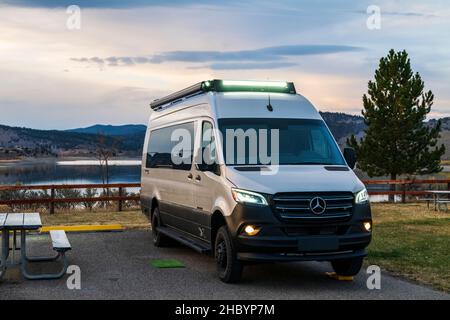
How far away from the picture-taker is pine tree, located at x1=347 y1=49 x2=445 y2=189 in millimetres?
39250

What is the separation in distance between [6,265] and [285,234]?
389 cm

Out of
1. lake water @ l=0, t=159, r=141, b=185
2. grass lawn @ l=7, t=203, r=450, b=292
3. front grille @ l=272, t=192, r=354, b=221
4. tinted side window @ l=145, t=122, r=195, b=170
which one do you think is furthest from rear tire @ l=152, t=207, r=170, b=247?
lake water @ l=0, t=159, r=141, b=185

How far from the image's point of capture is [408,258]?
37.4ft

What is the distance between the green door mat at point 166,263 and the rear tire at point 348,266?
2480 mm

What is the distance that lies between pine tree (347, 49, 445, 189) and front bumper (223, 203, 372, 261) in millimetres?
31990

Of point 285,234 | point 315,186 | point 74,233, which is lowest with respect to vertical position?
point 74,233

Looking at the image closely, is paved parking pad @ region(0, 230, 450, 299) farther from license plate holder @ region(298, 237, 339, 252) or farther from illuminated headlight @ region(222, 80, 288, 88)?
illuminated headlight @ region(222, 80, 288, 88)

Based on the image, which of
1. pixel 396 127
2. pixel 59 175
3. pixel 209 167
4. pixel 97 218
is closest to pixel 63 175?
pixel 59 175

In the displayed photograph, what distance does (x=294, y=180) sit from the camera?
8617 mm

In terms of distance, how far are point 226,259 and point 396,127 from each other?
109 ft

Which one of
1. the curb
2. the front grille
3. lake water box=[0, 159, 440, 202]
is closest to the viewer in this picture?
the front grille
